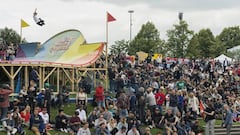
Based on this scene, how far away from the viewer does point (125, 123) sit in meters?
19.3

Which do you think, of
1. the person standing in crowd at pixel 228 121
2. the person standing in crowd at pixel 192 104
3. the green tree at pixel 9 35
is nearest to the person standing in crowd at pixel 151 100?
the person standing in crowd at pixel 192 104

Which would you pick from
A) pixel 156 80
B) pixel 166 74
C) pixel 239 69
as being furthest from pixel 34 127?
pixel 239 69

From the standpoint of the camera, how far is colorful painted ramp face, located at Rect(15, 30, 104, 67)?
1096 inches

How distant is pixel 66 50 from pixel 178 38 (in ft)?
142

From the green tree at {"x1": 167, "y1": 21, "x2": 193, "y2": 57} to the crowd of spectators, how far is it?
40189mm

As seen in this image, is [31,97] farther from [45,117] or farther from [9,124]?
[9,124]

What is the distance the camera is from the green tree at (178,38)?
7075 cm

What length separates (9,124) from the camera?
17516mm

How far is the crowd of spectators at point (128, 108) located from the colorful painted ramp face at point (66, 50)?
1.73m

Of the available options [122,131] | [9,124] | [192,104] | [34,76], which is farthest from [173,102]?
[9,124]

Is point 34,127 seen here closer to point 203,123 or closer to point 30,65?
point 30,65

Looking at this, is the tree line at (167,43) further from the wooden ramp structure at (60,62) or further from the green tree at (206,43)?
the wooden ramp structure at (60,62)

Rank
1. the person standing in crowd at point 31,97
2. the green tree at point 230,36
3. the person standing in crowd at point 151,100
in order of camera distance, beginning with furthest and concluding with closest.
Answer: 1. the green tree at point 230,36
2. the person standing in crowd at point 151,100
3. the person standing in crowd at point 31,97

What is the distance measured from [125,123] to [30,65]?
7.00 metres
